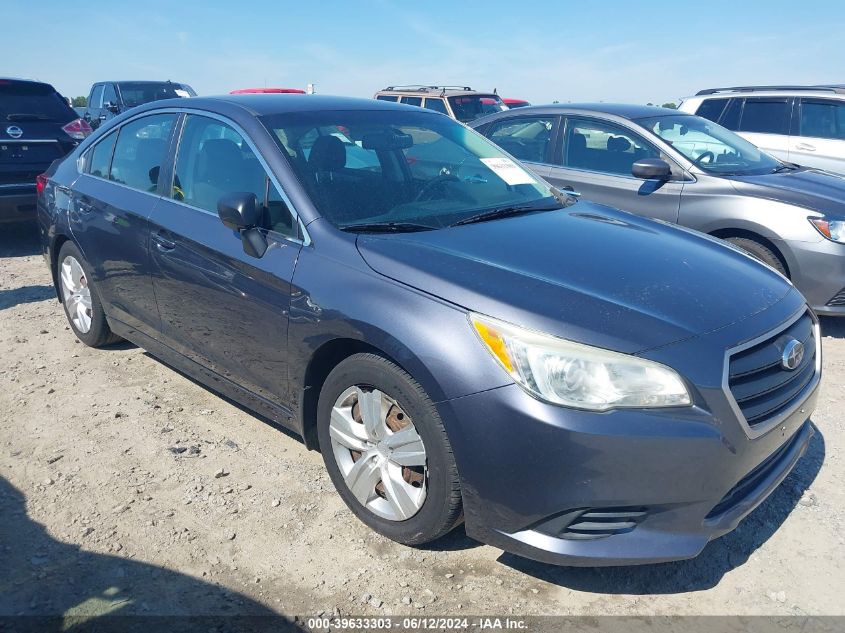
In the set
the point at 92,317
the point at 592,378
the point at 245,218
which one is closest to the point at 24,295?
the point at 92,317

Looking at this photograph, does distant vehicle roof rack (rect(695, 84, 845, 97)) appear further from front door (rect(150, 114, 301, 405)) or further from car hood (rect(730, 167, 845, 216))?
front door (rect(150, 114, 301, 405))

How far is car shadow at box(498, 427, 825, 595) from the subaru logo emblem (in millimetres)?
757

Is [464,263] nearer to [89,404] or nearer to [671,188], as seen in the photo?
[89,404]

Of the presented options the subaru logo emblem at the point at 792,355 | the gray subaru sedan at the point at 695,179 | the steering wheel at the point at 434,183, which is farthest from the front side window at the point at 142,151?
the gray subaru sedan at the point at 695,179

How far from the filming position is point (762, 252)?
5.37m

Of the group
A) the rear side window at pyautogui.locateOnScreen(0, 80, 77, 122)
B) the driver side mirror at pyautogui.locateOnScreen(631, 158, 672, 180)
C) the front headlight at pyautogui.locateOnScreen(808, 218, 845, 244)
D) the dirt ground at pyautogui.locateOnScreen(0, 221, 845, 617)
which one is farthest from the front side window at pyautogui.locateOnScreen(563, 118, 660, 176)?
the rear side window at pyautogui.locateOnScreen(0, 80, 77, 122)

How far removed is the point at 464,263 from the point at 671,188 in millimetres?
3705

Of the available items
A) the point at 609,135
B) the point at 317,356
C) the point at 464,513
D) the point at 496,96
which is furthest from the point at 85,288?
the point at 496,96

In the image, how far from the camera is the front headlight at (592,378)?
7.45ft

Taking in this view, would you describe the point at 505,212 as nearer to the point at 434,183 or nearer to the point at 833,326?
the point at 434,183

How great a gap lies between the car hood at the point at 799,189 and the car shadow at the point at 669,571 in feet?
10.2

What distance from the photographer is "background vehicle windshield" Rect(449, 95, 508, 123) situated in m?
15.8

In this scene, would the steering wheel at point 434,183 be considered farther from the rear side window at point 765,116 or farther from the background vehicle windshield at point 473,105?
the background vehicle windshield at point 473,105

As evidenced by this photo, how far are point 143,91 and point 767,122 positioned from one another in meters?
13.5
